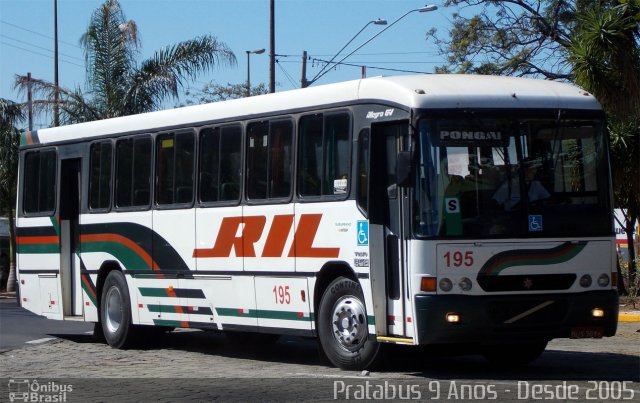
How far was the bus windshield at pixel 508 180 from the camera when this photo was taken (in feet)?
37.7

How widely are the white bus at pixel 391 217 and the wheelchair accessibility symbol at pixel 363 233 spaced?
0.02 m

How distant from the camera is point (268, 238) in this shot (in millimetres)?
13727

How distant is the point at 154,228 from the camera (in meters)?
15.9

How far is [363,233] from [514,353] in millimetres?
2395

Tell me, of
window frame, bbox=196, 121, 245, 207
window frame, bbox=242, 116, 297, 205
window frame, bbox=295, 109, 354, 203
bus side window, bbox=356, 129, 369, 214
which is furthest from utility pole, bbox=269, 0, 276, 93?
bus side window, bbox=356, 129, 369, 214

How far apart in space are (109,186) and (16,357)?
9.71 feet

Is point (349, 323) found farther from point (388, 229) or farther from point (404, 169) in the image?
point (404, 169)

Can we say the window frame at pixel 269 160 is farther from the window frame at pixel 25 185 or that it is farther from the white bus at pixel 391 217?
the window frame at pixel 25 185

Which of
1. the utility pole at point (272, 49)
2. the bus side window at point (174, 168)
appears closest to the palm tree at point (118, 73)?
the utility pole at point (272, 49)

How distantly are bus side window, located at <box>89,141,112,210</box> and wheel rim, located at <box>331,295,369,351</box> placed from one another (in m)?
5.66

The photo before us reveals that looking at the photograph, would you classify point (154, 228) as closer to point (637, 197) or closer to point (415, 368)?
point (415, 368)

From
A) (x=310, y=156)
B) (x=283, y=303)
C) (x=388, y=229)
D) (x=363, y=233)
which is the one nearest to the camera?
(x=388, y=229)

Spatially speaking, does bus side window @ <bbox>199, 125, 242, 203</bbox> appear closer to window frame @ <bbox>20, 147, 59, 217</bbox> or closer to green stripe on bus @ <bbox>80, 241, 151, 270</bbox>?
green stripe on bus @ <bbox>80, 241, 151, 270</bbox>

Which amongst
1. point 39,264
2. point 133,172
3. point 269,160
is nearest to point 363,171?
point 269,160
